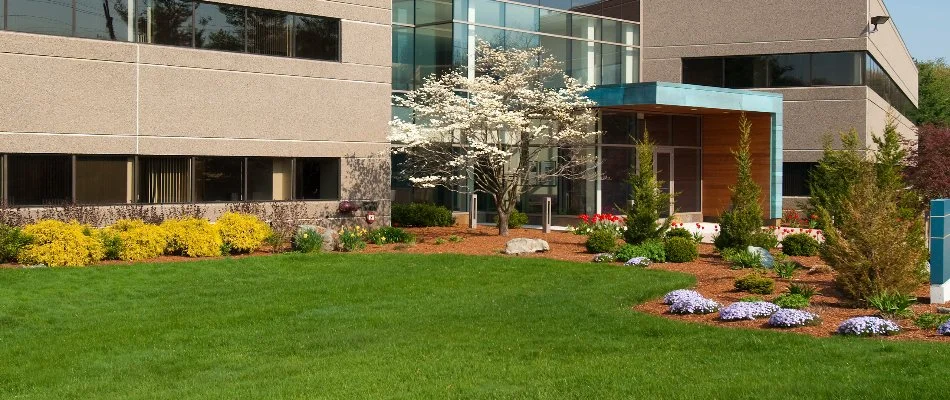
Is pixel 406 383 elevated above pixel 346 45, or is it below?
below

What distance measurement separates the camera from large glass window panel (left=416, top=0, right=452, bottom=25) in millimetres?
30312

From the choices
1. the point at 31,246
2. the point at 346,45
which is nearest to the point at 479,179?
the point at 346,45

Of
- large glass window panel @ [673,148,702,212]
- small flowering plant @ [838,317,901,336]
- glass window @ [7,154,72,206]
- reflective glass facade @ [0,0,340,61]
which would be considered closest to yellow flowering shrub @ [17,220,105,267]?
glass window @ [7,154,72,206]

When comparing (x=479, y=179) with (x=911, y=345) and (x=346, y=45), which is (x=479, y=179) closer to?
(x=346, y=45)

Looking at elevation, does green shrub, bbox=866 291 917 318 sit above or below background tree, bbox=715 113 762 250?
below

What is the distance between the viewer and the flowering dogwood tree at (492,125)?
1006 inches

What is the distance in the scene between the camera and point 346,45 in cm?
2595

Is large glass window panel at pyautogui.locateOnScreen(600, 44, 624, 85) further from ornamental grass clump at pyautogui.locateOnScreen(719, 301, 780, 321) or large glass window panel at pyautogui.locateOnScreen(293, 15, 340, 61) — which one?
ornamental grass clump at pyautogui.locateOnScreen(719, 301, 780, 321)

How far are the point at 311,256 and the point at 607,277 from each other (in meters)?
6.36

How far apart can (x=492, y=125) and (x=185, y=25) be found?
7.82 meters

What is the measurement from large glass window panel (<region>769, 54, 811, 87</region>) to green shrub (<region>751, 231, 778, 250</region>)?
49.1 ft

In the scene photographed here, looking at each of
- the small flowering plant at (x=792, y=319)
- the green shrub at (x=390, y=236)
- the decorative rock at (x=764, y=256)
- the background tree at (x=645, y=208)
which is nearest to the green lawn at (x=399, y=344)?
the small flowering plant at (x=792, y=319)

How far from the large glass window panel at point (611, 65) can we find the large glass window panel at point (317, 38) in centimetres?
1154

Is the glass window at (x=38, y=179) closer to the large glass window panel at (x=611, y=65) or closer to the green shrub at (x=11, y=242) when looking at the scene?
the green shrub at (x=11, y=242)
